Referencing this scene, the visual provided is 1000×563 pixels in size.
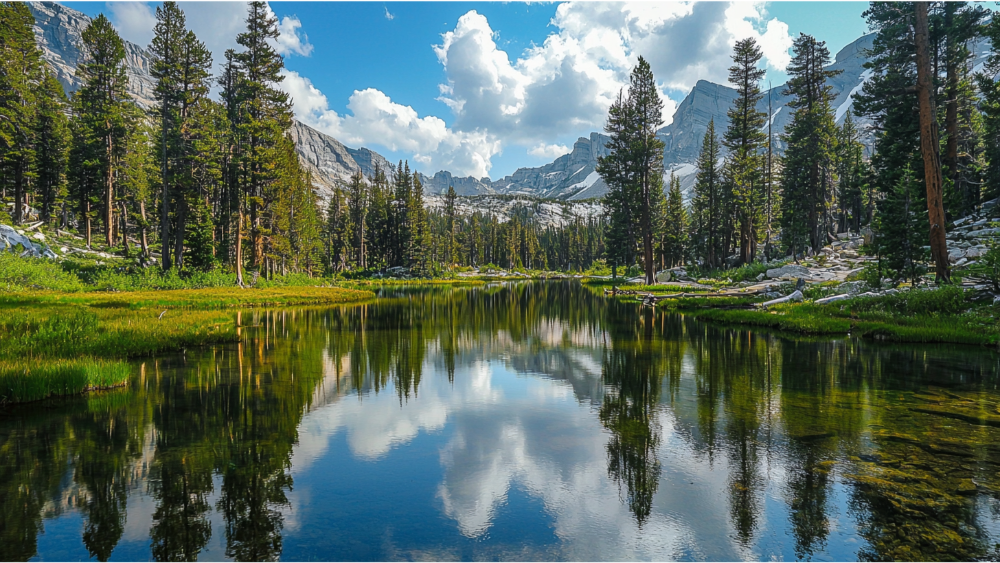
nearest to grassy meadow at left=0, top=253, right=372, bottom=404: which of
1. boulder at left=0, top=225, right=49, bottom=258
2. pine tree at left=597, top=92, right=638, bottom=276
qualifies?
boulder at left=0, top=225, right=49, bottom=258

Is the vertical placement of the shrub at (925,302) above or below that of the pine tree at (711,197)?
below

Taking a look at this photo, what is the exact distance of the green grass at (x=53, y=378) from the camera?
377 inches

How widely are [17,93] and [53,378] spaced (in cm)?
5732

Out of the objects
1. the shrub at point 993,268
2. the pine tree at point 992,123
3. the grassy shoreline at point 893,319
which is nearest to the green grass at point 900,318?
the grassy shoreline at point 893,319

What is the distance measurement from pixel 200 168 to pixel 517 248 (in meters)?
122

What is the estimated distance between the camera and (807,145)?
42.3 meters

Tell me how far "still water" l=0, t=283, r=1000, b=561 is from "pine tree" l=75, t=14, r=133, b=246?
48.4 metres

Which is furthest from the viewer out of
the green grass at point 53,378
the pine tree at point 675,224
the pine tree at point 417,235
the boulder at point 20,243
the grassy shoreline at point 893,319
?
the pine tree at point 417,235

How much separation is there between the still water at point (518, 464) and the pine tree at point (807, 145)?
1381 inches

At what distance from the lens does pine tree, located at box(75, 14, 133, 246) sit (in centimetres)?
4534

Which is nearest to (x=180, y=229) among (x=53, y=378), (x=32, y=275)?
(x=32, y=275)

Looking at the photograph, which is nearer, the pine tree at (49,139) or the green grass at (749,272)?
the green grass at (749,272)

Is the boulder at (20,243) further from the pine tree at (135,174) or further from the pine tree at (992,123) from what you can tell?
the pine tree at (992,123)

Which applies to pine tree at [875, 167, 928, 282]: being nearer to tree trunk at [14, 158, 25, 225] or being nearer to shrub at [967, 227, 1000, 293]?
shrub at [967, 227, 1000, 293]
